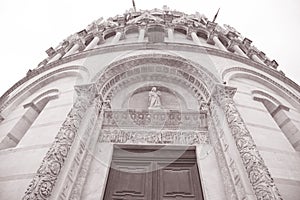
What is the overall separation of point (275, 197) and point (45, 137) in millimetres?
5402

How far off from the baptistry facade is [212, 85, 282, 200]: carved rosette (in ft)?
0.07

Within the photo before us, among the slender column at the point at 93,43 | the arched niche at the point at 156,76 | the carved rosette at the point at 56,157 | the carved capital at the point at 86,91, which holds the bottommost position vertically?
the carved rosette at the point at 56,157

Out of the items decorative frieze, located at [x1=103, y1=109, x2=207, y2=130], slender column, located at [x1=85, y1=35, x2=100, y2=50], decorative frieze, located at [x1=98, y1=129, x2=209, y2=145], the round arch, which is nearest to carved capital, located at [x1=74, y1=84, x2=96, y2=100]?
decorative frieze, located at [x1=103, y1=109, x2=207, y2=130]

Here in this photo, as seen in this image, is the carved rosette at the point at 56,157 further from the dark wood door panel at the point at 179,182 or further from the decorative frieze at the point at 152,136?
the dark wood door panel at the point at 179,182

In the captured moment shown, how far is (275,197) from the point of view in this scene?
358 centimetres

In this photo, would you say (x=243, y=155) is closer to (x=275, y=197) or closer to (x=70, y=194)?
(x=275, y=197)

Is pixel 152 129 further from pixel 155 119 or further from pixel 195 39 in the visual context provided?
pixel 195 39

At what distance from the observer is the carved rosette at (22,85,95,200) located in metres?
3.70

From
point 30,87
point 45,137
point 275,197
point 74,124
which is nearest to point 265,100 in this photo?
point 275,197

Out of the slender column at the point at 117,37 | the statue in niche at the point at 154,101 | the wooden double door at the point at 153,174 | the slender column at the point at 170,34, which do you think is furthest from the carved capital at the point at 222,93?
the slender column at the point at 117,37

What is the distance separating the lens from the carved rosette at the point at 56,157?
3.70 m

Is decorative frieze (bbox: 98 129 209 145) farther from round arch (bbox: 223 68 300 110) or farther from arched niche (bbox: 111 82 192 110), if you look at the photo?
round arch (bbox: 223 68 300 110)

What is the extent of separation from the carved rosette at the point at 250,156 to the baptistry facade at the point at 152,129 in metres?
0.02

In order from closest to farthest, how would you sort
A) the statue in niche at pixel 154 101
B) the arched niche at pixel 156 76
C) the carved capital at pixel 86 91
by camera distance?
1. the carved capital at pixel 86 91
2. the statue in niche at pixel 154 101
3. the arched niche at pixel 156 76
